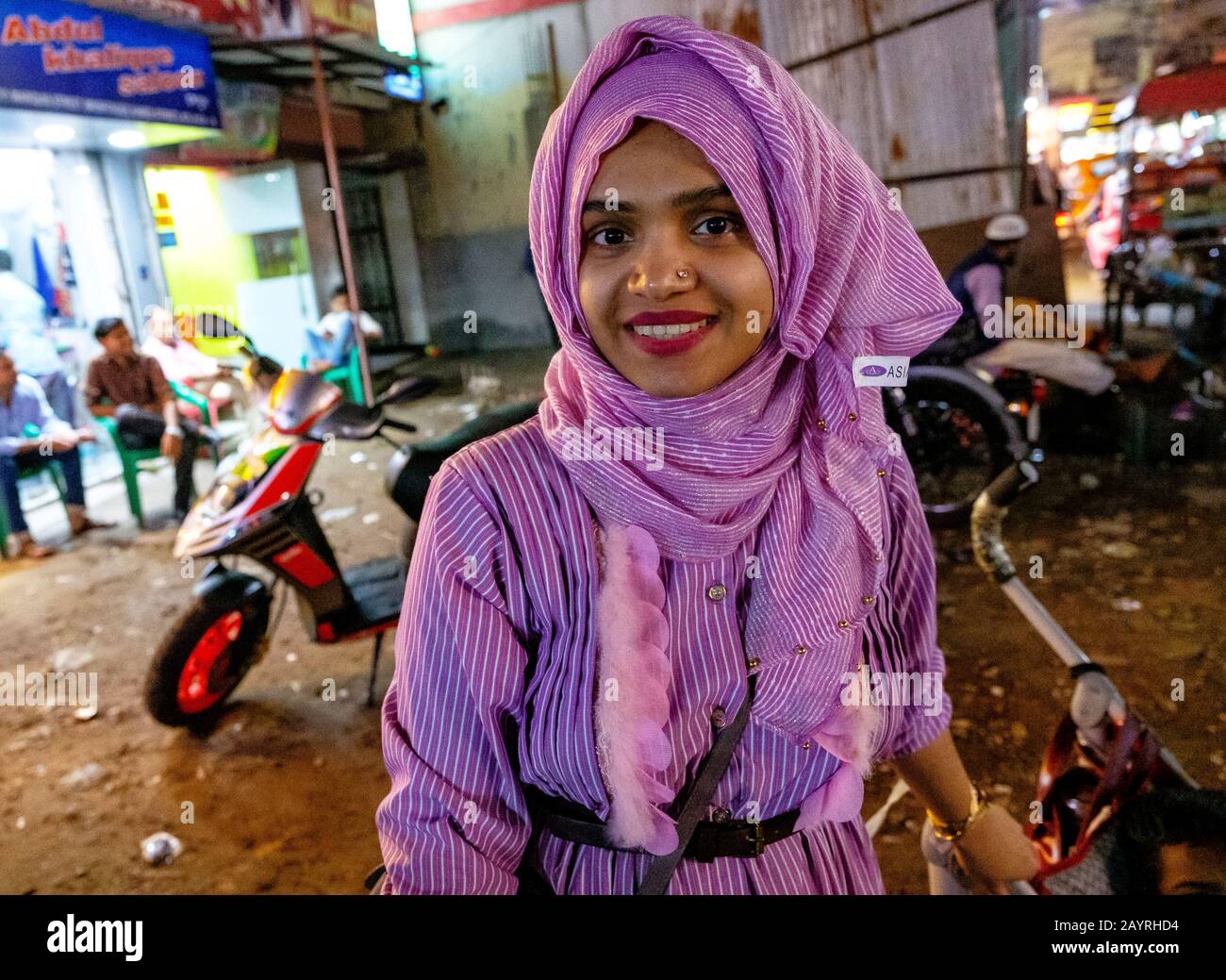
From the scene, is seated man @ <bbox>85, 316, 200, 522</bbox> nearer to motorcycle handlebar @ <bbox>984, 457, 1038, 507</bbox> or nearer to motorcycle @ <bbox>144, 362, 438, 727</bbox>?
motorcycle @ <bbox>144, 362, 438, 727</bbox>

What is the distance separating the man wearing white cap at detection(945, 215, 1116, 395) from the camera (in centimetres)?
362

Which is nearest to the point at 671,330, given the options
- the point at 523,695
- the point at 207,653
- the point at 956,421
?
the point at 523,695

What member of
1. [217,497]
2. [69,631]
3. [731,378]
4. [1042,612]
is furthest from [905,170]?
[69,631]

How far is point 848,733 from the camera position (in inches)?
42.0

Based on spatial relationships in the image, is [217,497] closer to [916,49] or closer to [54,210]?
[916,49]

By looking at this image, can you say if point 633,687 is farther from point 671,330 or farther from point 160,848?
point 160,848

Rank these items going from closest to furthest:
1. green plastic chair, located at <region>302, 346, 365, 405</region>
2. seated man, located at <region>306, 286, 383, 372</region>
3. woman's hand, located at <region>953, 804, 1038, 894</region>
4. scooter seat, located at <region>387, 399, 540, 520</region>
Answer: woman's hand, located at <region>953, 804, 1038, 894</region>, scooter seat, located at <region>387, 399, 540, 520</region>, green plastic chair, located at <region>302, 346, 365, 405</region>, seated man, located at <region>306, 286, 383, 372</region>

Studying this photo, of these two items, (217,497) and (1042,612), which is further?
(217,497)

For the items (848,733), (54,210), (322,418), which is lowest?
(848,733)

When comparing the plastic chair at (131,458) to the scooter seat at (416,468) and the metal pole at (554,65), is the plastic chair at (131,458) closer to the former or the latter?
the scooter seat at (416,468)

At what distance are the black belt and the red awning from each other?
6681 millimetres

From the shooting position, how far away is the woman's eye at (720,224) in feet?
3.05

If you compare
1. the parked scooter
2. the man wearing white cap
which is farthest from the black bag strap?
the man wearing white cap
